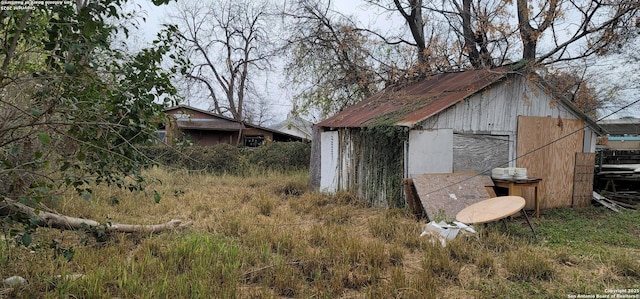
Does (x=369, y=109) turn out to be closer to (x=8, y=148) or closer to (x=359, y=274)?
(x=359, y=274)

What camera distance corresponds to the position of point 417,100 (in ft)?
30.3

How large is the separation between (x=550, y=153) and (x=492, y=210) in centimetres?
429

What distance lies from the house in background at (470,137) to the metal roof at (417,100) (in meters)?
0.04

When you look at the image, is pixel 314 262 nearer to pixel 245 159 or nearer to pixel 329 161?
pixel 329 161

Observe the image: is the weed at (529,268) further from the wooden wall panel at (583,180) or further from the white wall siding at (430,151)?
the wooden wall panel at (583,180)

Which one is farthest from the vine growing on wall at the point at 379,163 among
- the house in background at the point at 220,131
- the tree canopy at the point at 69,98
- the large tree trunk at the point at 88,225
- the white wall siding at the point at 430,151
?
the house in background at the point at 220,131

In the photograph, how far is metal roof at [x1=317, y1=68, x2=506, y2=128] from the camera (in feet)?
25.7

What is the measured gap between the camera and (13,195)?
3.03 metres

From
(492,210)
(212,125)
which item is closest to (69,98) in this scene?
(492,210)

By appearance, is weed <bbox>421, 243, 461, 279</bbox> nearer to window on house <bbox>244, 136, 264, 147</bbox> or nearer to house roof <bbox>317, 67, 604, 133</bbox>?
house roof <bbox>317, 67, 604, 133</bbox>

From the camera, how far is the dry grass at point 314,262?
364 centimetres

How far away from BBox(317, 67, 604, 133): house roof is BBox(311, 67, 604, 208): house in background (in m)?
0.04

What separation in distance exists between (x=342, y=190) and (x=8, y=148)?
7632mm

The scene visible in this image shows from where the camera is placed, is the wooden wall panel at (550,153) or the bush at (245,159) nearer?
the wooden wall panel at (550,153)
